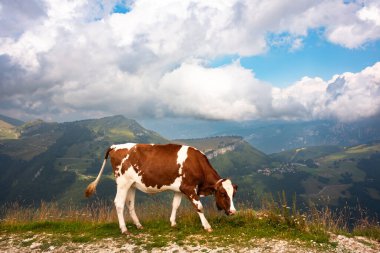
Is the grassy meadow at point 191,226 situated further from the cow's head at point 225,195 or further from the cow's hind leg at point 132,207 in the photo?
the cow's head at point 225,195

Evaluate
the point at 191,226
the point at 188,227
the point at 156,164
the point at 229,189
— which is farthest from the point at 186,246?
the point at 156,164

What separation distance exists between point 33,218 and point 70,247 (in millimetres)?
6459

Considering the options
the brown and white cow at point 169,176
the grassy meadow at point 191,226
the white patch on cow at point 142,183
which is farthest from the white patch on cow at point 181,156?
the grassy meadow at point 191,226

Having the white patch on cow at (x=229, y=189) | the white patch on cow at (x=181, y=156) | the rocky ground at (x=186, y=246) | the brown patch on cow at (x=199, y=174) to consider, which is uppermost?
the white patch on cow at (x=181, y=156)

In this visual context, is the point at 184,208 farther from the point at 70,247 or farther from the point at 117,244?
the point at 70,247

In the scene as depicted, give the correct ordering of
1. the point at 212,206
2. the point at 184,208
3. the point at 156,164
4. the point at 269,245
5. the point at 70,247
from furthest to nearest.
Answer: the point at 184,208 → the point at 212,206 → the point at 156,164 → the point at 70,247 → the point at 269,245

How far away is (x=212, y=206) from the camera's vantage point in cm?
1589

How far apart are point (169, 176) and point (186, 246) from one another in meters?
3.70

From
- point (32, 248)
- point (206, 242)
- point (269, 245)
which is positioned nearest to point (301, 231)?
point (269, 245)

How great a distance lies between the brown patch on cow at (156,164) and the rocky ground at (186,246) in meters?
2.94

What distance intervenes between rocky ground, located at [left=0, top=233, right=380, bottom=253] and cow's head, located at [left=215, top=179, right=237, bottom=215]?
2364 mm

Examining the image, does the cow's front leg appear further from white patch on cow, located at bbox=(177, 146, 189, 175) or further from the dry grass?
white patch on cow, located at bbox=(177, 146, 189, 175)

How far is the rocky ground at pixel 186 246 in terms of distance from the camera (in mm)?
10812

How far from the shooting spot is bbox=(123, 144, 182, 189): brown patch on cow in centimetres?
1445
